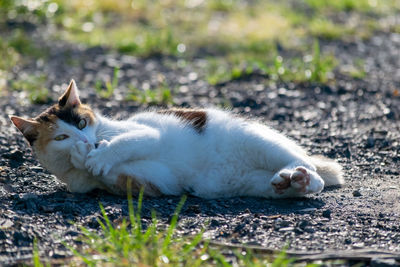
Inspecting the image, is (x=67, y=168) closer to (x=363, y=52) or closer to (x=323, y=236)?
(x=323, y=236)

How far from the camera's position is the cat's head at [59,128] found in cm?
334

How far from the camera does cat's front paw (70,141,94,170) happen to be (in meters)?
3.24

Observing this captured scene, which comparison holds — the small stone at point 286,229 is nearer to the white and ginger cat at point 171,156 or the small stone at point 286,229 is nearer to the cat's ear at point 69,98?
the white and ginger cat at point 171,156

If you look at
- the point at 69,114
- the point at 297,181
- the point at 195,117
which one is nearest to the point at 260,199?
the point at 297,181

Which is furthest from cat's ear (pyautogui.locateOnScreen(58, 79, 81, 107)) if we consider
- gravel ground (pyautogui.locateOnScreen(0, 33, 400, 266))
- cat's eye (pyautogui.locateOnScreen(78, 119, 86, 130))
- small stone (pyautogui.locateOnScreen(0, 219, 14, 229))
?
small stone (pyautogui.locateOnScreen(0, 219, 14, 229))

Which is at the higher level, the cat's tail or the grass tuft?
the cat's tail

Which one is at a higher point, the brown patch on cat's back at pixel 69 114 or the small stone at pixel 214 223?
the brown patch on cat's back at pixel 69 114

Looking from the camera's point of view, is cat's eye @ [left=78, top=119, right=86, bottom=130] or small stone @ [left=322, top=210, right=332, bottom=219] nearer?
small stone @ [left=322, top=210, right=332, bottom=219]

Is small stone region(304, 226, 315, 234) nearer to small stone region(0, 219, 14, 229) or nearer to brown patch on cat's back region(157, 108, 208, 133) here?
brown patch on cat's back region(157, 108, 208, 133)

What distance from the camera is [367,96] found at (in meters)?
5.95

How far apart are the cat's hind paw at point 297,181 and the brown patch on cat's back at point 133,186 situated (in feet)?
2.41

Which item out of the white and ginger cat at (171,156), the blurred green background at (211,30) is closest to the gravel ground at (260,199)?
the white and ginger cat at (171,156)

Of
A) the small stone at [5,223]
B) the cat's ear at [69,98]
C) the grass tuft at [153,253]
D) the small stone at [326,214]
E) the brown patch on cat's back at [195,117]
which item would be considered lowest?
the small stone at [5,223]

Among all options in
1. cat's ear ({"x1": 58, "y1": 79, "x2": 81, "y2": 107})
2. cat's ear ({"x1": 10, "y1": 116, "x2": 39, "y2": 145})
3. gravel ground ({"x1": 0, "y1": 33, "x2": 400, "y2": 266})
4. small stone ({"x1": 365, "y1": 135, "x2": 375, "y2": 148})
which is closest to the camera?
gravel ground ({"x1": 0, "y1": 33, "x2": 400, "y2": 266})
